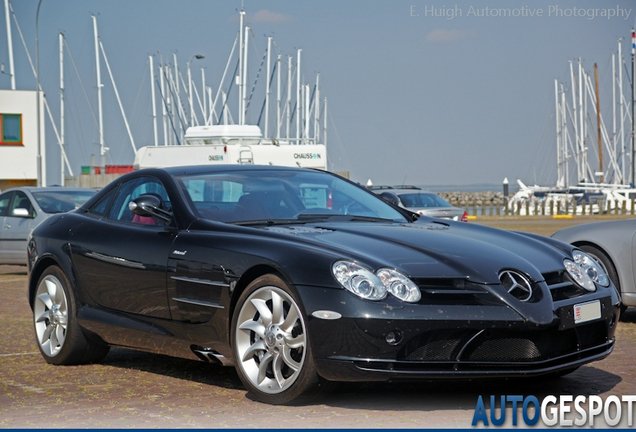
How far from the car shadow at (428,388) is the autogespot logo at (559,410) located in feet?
0.51

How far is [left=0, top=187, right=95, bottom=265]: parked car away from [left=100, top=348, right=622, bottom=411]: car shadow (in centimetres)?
1042

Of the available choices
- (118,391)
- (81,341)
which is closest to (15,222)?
(81,341)

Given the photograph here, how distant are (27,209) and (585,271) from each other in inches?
508

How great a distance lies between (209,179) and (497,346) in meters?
2.46

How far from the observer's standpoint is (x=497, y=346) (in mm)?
5254

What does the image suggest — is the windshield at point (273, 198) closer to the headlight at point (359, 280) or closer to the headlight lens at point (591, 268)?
the headlight at point (359, 280)

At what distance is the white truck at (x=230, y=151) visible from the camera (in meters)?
30.0

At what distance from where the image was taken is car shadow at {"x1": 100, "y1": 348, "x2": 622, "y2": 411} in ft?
18.1

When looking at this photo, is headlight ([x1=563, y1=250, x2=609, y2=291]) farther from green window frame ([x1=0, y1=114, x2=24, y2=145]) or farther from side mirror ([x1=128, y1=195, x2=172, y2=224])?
green window frame ([x1=0, y1=114, x2=24, y2=145])

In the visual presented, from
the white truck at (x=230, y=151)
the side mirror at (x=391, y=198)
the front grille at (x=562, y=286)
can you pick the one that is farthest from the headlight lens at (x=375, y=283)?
the white truck at (x=230, y=151)

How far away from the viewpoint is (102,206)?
24.2 ft

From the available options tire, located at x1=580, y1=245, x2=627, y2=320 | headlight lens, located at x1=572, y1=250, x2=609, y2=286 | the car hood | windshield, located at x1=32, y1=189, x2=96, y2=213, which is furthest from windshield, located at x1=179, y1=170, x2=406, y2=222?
windshield, located at x1=32, y1=189, x2=96, y2=213

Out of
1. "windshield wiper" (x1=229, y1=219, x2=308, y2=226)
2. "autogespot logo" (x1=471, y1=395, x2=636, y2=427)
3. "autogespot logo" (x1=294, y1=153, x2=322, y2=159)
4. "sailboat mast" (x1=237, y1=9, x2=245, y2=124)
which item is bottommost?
"autogespot logo" (x1=471, y1=395, x2=636, y2=427)

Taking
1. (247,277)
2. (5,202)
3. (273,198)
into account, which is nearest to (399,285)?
(247,277)
